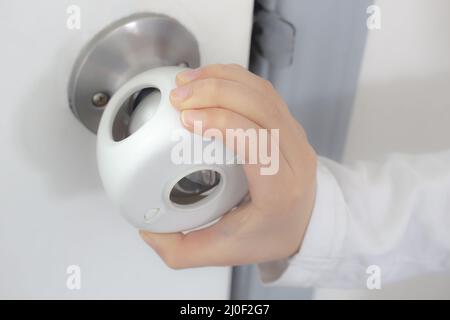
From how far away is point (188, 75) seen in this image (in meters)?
0.21

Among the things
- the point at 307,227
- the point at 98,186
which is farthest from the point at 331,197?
the point at 98,186

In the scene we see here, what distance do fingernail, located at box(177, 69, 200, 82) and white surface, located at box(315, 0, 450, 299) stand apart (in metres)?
0.13

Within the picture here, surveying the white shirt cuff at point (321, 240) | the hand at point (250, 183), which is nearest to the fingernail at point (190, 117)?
the hand at point (250, 183)

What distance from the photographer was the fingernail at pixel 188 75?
0.21 m

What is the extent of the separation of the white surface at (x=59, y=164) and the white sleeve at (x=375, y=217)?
0.28 feet

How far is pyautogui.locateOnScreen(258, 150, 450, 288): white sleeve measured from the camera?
289 mm

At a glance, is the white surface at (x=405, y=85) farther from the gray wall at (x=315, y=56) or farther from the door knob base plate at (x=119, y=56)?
the door knob base plate at (x=119, y=56)

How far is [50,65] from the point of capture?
0.77ft

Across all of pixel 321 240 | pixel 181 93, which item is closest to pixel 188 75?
pixel 181 93

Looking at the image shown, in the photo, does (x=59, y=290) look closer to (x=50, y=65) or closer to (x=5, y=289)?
(x=5, y=289)

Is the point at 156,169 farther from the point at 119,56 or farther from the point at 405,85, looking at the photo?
the point at 405,85

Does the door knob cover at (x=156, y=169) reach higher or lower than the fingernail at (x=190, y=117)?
lower

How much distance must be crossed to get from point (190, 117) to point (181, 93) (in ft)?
0.03

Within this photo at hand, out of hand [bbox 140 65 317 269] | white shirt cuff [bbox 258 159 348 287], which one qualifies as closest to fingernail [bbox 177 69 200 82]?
hand [bbox 140 65 317 269]
